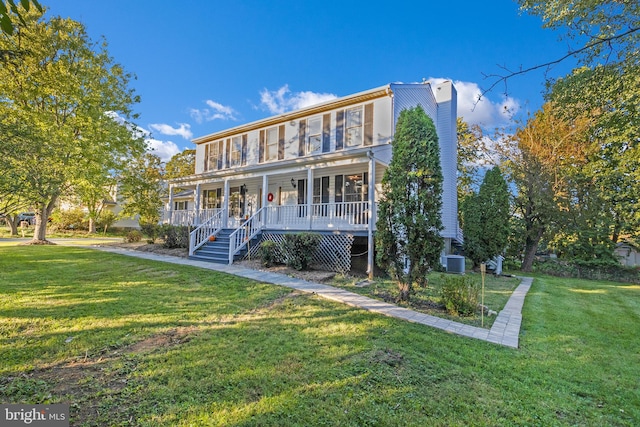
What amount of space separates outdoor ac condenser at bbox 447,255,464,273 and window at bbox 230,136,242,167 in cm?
1180

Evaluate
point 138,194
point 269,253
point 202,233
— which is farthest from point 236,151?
point 138,194

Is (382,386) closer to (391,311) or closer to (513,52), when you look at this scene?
(391,311)

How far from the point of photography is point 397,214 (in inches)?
277

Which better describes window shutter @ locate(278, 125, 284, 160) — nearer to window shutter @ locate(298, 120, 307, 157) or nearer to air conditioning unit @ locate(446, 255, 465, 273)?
window shutter @ locate(298, 120, 307, 157)

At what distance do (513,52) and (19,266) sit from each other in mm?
13306

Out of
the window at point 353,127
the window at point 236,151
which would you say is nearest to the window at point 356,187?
the window at point 353,127

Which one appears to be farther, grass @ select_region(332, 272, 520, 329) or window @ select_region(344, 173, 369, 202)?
window @ select_region(344, 173, 369, 202)

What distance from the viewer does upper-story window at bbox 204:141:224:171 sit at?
18.0m

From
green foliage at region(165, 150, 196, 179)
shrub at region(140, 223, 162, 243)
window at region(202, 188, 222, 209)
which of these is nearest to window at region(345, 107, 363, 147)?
window at region(202, 188, 222, 209)

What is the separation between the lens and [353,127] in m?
12.9

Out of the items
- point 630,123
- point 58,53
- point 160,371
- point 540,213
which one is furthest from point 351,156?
point 58,53

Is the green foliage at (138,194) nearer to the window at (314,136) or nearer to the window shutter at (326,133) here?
the window at (314,136)

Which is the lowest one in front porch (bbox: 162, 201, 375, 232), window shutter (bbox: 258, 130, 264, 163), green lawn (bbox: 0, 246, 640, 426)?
green lawn (bbox: 0, 246, 640, 426)

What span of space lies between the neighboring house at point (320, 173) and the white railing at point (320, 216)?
0.04 metres
